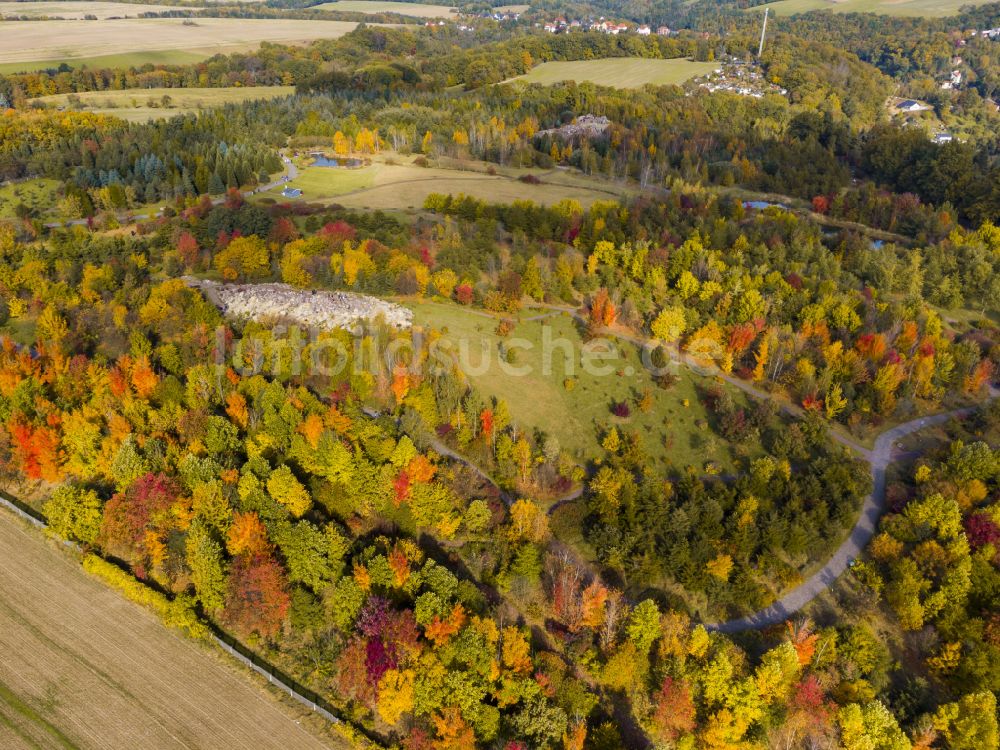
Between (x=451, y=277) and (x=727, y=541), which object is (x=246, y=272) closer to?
(x=451, y=277)

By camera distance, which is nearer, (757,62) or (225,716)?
(225,716)

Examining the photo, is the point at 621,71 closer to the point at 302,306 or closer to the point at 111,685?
the point at 302,306

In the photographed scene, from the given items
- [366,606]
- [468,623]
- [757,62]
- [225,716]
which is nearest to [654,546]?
[468,623]

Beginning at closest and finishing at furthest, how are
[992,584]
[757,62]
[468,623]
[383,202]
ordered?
[468,623] → [992,584] → [383,202] → [757,62]

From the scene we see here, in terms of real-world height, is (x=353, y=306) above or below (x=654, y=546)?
above

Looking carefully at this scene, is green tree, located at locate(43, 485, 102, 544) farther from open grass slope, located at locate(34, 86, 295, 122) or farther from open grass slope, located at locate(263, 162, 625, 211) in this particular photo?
open grass slope, located at locate(34, 86, 295, 122)

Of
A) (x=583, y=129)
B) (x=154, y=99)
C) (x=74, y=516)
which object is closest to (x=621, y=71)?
(x=583, y=129)

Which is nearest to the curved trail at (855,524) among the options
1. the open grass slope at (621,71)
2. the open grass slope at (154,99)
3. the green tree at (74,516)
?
the green tree at (74,516)

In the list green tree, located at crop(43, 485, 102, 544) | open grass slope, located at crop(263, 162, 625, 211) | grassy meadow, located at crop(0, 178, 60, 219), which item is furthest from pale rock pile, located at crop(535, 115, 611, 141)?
green tree, located at crop(43, 485, 102, 544)
